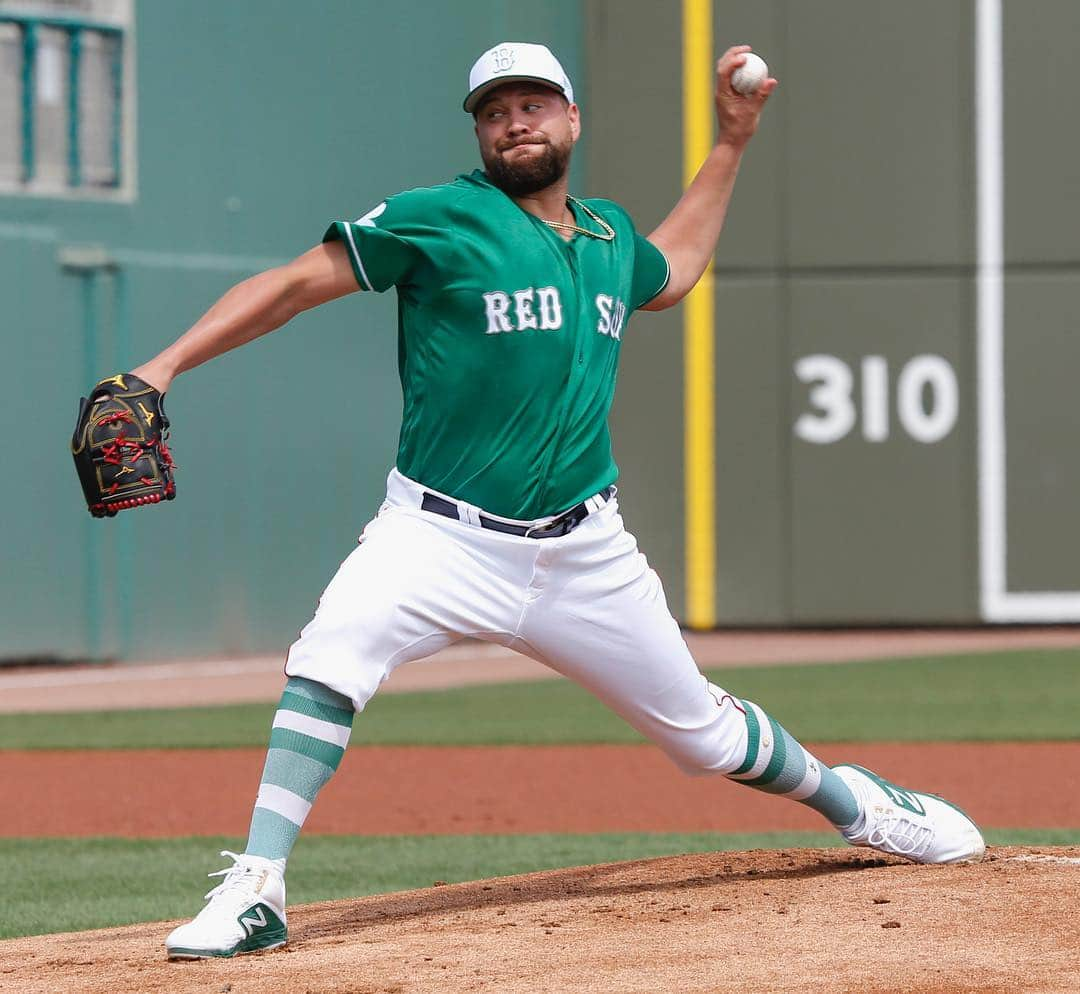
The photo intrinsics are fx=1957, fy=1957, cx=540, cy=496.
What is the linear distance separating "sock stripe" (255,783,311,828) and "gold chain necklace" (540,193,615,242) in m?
1.26

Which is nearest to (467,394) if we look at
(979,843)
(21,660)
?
(979,843)

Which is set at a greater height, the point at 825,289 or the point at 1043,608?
the point at 825,289

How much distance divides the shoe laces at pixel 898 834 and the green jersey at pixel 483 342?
1.09 m

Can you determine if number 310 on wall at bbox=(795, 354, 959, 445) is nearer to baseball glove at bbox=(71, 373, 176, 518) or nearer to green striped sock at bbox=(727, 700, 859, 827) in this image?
green striped sock at bbox=(727, 700, 859, 827)

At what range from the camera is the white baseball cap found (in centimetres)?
397

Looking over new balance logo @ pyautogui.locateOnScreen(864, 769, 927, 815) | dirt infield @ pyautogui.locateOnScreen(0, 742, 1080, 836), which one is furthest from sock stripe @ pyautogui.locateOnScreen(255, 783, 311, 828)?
dirt infield @ pyautogui.locateOnScreen(0, 742, 1080, 836)

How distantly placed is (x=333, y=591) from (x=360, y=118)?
9.85 metres

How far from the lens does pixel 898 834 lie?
14.4ft

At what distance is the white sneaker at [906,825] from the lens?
14.4 ft

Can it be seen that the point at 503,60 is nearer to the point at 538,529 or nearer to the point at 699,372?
the point at 538,529

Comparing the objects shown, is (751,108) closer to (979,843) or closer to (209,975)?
(979,843)

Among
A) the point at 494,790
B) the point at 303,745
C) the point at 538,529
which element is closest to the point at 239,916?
the point at 303,745

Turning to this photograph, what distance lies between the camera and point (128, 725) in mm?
9359

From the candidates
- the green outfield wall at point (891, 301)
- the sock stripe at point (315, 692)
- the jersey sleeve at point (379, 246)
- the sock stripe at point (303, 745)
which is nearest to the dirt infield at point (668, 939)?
the sock stripe at point (303, 745)
